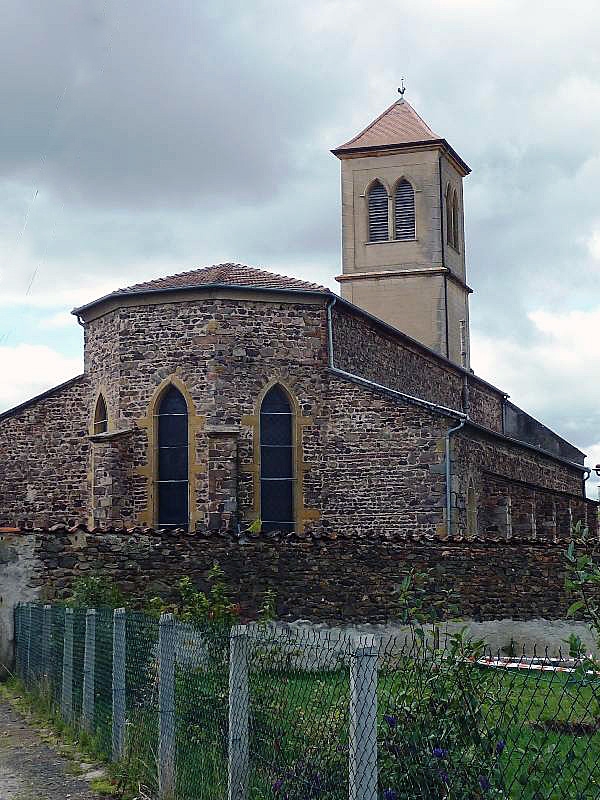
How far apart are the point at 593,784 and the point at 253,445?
17096 millimetres

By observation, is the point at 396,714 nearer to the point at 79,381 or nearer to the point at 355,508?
the point at 355,508

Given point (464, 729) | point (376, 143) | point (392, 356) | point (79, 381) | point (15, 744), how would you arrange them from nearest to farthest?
point (464, 729), point (15, 744), point (79, 381), point (392, 356), point (376, 143)

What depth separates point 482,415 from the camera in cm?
3506

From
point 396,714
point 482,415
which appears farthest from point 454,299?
point 396,714

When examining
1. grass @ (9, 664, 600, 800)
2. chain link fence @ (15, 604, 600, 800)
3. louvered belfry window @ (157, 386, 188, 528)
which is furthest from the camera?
louvered belfry window @ (157, 386, 188, 528)

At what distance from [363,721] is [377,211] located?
31.0 metres

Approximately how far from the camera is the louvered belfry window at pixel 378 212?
3469 centimetres

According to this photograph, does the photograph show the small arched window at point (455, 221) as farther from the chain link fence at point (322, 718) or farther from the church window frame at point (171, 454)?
the chain link fence at point (322, 718)

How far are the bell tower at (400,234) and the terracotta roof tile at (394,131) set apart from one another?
5 cm

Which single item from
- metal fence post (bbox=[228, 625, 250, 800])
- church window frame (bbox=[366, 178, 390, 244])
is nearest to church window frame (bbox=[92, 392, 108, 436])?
church window frame (bbox=[366, 178, 390, 244])

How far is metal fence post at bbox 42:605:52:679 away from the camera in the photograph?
1170 centimetres

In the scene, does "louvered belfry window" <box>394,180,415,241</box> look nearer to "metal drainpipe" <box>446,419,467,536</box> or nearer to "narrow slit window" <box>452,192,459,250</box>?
"narrow slit window" <box>452,192,459,250</box>

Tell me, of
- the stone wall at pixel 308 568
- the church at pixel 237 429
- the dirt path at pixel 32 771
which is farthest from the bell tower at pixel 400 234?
the dirt path at pixel 32 771

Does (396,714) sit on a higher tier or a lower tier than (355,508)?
lower
